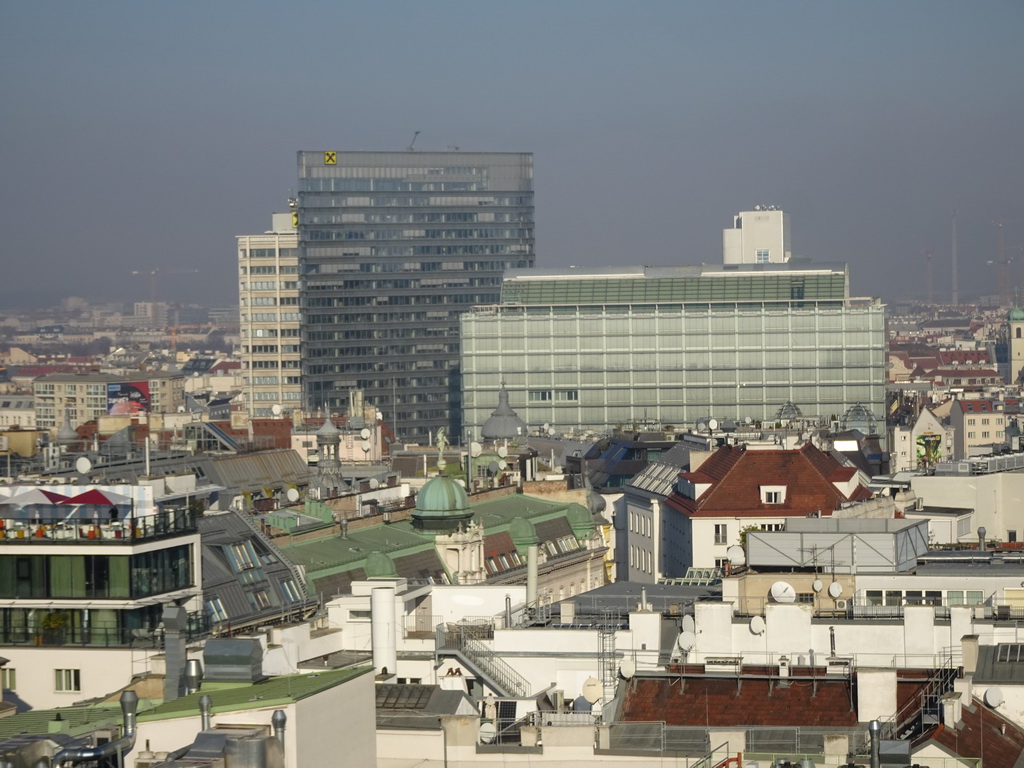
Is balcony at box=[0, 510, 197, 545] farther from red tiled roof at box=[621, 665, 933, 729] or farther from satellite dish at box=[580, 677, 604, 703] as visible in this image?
red tiled roof at box=[621, 665, 933, 729]

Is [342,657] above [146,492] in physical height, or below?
below

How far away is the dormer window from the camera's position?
108m

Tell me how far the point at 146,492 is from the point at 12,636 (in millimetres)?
4760

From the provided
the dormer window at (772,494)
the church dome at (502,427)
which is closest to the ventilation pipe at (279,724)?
the dormer window at (772,494)

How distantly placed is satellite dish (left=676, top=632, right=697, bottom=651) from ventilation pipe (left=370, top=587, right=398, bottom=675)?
672 centimetres

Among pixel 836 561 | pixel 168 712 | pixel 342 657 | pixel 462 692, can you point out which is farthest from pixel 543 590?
pixel 168 712

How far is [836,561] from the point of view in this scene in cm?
6550

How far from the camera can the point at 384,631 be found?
55.6 meters

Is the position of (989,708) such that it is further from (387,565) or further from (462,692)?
(387,565)

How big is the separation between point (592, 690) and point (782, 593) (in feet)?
21.8

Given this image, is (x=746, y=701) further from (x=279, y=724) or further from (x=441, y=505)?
(x=441, y=505)

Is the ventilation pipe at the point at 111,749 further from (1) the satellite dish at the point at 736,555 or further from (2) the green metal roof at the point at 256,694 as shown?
(1) the satellite dish at the point at 736,555

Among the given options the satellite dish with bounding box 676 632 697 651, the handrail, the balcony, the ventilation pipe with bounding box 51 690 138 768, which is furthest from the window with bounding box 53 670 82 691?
the ventilation pipe with bounding box 51 690 138 768

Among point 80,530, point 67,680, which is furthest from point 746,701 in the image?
point 80,530
